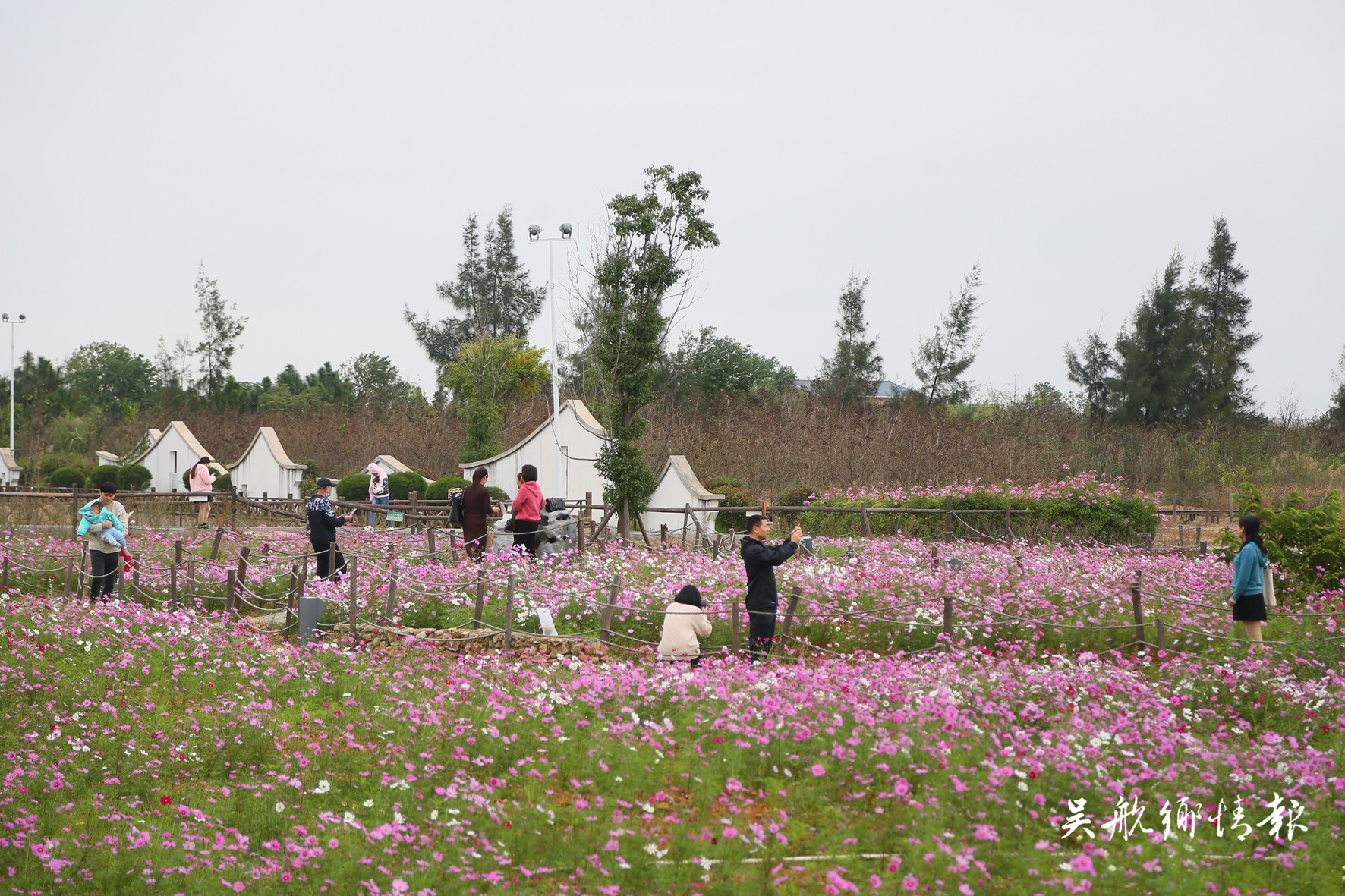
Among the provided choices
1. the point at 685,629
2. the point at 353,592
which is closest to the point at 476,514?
the point at 353,592

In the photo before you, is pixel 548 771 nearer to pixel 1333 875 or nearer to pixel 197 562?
pixel 1333 875

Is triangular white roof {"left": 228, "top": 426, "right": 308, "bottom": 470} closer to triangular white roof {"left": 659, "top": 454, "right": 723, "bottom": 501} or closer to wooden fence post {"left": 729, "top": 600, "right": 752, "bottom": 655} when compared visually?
triangular white roof {"left": 659, "top": 454, "right": 723, "bottom": 501}

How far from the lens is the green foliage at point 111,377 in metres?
68.4

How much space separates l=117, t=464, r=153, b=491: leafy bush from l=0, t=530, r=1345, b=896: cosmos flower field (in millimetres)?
24616

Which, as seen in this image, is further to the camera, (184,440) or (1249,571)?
(184,440)

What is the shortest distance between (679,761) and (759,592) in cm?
286

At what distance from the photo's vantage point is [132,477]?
33156 mm

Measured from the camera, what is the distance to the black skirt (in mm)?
9461

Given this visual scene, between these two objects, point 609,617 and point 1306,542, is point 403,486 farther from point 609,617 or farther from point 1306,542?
point 1306,542

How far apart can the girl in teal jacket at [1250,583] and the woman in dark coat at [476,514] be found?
27.1 ft

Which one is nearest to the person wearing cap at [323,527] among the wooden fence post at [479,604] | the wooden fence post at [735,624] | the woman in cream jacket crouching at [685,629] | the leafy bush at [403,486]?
the wooden fence post at [479,604]

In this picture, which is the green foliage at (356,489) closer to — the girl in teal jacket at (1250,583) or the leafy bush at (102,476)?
the leafy bush at (102,476)

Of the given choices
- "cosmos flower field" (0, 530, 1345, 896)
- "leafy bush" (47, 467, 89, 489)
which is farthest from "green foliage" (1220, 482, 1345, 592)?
"leafy bush" (47, 467, 89, 489)

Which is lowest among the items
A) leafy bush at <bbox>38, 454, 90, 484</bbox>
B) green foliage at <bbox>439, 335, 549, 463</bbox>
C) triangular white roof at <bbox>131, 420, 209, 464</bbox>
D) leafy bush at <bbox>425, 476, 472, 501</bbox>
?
leafy bush at <bbox>425, 476, 472, 501</bbox>
